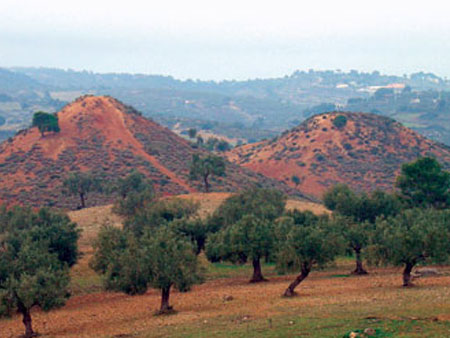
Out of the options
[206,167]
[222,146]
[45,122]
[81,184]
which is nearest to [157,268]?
[81,184]

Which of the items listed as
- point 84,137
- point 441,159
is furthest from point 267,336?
point 441,159

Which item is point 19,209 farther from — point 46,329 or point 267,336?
point 267,336

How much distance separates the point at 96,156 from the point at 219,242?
63.4 meters

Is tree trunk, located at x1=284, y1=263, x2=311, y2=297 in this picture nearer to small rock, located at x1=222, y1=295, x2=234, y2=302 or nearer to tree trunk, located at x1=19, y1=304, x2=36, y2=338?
small rock, located at x1=222, y1=295, x2=234, y2=302

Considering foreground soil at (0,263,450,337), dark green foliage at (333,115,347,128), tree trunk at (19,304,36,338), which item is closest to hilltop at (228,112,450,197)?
dark green foliage at (333,115,347,128)

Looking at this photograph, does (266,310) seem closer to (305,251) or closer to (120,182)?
(305,251)

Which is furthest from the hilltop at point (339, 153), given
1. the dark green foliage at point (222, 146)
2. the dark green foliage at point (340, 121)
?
the dark green foliage at point (222, 146)

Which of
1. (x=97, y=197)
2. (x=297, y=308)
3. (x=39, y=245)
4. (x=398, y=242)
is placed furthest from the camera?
(x=97, y=197)

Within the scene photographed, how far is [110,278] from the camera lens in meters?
38.1

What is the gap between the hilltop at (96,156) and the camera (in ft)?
309

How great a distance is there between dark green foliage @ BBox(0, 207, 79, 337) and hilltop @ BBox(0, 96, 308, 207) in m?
41.6

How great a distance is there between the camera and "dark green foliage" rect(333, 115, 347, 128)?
147 meters

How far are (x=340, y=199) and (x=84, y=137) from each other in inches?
2598

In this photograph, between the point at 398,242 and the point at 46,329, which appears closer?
the point at 46,329
